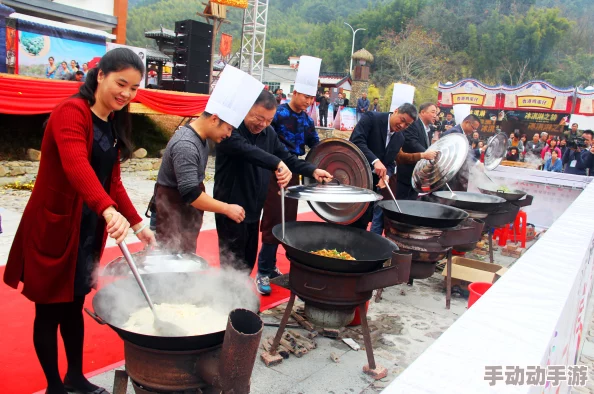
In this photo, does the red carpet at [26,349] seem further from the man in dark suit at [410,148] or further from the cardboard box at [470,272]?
the man in dark suit at [410,148]

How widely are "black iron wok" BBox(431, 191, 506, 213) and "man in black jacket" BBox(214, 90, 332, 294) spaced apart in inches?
94.6

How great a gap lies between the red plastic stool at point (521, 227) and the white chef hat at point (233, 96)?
6039 mm

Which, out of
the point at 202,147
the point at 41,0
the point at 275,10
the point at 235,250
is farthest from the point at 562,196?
the point at 275,10

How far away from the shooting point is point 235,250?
3439 millimetres

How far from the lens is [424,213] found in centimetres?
480

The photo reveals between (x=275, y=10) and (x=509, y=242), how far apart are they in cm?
8666

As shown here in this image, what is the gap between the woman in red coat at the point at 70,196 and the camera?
191 cm

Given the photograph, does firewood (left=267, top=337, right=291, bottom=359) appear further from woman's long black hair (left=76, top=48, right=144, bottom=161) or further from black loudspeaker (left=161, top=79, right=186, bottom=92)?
black loudspeaker (left=161, top=79, right=186, bottom=92)

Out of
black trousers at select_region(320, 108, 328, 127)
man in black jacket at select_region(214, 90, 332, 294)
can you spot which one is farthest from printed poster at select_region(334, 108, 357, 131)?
man in black jacket at select_region(214, 90, 332, 294)

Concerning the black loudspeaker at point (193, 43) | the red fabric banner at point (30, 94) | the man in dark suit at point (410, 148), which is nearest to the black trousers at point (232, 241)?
the man in dark suit at point (410, 148)

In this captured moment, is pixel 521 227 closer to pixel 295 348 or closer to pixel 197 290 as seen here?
pixel 295 348

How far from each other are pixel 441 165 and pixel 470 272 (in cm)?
127

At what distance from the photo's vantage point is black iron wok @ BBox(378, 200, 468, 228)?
3967 millimetres

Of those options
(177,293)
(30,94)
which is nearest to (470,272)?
(177,293)
